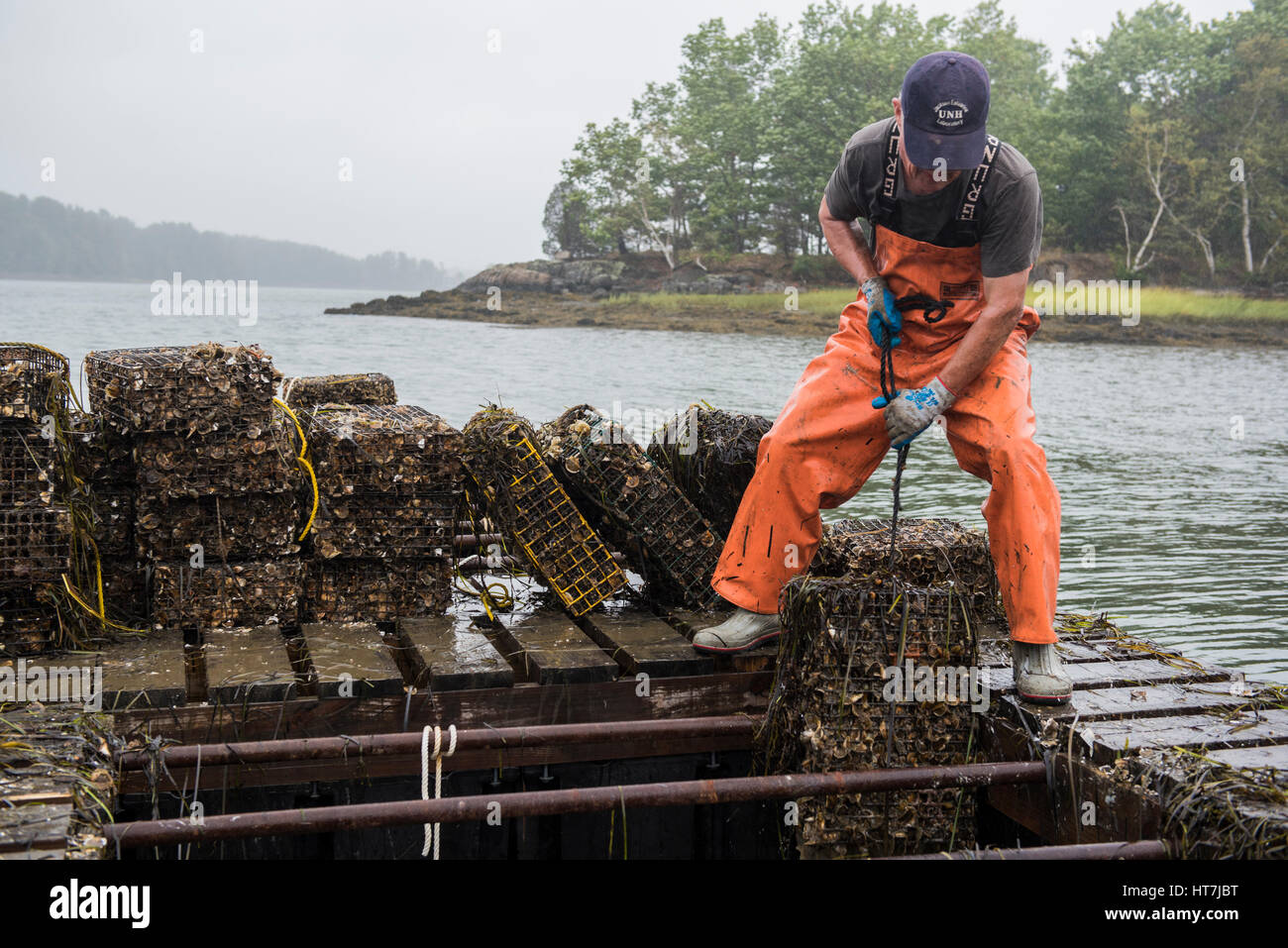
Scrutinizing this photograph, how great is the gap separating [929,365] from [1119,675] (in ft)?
4.37

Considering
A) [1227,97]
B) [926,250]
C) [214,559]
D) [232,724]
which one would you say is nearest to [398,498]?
[214,559]

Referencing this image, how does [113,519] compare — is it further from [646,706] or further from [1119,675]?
[1119,675]

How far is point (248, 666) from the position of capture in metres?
4.22

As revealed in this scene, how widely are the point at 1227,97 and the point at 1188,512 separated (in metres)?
58.9

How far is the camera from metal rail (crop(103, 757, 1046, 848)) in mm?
3148

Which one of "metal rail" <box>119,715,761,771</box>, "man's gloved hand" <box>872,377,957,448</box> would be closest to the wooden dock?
"metal rail" <box>119,715,761,771</box>

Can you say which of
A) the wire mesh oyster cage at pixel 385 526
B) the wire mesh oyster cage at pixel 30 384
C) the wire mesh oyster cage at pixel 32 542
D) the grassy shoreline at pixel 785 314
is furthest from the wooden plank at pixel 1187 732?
the grassy shoreline at pixel 785 314

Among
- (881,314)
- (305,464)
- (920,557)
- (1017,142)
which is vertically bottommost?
(920,557)

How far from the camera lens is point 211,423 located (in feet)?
15.2

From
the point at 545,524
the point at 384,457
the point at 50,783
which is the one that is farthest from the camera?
the point at 545,524
